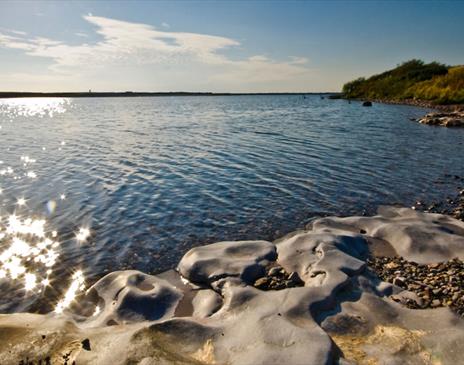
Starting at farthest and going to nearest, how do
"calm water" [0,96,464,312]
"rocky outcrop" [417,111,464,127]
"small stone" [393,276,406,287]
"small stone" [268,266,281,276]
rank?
1. "rocky outcrop" [417,111,464,127]
2. "calm water" [0,96,464,312]
3. "small stone" [268,266,281,276]
4. "small stone" [393,276,406,287]

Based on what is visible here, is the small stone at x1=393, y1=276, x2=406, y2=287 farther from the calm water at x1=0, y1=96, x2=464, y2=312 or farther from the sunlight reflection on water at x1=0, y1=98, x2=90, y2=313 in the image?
the sunlight reflection on water at x1=0, y1=98, x2=90, y2=313

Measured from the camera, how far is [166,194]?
15562mm

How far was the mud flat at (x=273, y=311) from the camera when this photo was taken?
5.35 metres

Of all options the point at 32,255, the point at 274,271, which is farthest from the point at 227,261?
the point at 32,255

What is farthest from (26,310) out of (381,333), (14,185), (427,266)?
(14,185)

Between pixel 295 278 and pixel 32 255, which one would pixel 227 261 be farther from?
pixel 32 255

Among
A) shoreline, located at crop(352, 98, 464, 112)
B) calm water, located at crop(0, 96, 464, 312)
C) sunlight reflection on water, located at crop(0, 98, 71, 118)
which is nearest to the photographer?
calm water, located at crop(0, 96, 464, 312)

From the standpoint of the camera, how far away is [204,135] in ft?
116

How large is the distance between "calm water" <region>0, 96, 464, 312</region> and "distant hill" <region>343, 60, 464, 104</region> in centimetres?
3545

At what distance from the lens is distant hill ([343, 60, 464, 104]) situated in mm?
58938

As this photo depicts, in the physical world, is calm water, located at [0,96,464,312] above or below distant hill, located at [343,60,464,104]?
below

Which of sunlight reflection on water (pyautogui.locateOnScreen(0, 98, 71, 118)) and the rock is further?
sunlight reflection on water (pyautogui.locateOnScreen(0, 98, 71, 118))

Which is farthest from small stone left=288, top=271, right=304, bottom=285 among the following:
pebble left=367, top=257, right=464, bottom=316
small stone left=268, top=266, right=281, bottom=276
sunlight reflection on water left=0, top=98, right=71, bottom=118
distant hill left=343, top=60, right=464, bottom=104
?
sunlight reflection on water left=0, top=98, right=71, bottom=118

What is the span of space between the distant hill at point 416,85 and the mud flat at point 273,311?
5526 cm
